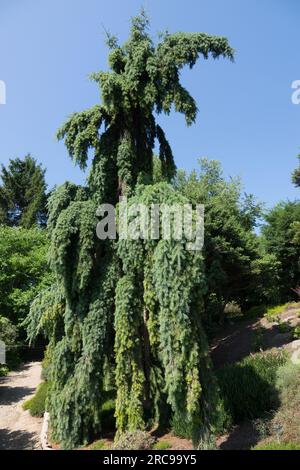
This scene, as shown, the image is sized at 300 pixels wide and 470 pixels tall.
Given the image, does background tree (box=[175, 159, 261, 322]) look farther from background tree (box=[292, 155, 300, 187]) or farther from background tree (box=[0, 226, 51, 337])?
background tree (box=[0, 226, 51, 337])

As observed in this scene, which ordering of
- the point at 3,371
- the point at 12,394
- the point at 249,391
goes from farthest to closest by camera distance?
the point at 3,371 → the point at 12,394 → the point at 249,391

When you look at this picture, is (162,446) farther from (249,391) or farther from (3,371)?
(3,371)

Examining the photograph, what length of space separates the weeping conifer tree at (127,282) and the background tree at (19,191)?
98.4ft

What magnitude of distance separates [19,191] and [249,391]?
120ft

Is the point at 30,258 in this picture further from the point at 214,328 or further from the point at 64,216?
the point at 64,216

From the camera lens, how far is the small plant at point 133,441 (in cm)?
909

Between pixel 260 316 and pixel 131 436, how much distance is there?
15.6 metres

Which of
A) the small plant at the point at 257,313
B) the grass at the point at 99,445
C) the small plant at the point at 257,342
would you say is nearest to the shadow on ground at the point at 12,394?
the grass at the point at 99,445

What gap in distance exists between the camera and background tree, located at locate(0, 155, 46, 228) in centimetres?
4091

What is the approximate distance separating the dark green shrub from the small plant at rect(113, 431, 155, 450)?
2550 mm

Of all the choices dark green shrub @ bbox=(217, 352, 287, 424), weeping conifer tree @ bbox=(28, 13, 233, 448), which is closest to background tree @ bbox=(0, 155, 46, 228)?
weeping conifer tree @ bbox=(28, 13, 233, 448)

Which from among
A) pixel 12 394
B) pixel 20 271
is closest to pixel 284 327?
pixel 12 394

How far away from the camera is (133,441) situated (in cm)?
915

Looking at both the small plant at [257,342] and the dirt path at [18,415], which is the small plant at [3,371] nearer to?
the dirt path at [18,415]
